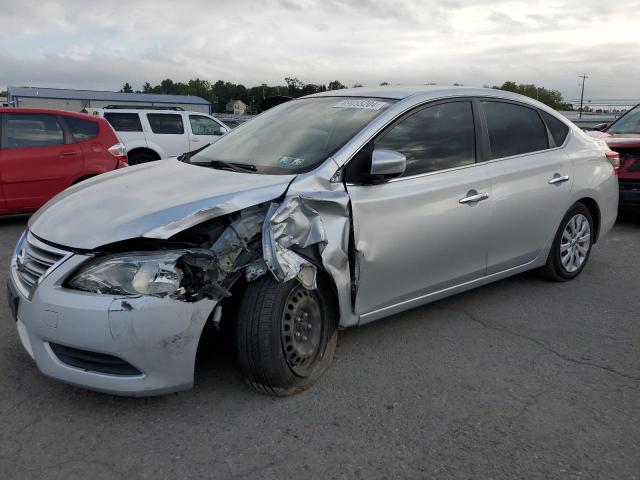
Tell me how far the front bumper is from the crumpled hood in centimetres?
20

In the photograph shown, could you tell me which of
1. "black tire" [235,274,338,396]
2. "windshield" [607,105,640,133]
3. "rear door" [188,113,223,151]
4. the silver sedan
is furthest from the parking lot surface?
"rear door" [188,113,223,151]

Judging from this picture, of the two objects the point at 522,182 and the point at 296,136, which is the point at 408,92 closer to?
the point at 296,136

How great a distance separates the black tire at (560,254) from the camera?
488cm

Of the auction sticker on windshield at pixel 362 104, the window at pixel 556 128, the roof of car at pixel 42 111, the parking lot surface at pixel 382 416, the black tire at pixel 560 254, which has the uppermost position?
the auction sticker on windshield at pixel 362 104

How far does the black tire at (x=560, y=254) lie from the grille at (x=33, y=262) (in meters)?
3.86

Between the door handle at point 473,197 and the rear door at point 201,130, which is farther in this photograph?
the rear door at point 201,130

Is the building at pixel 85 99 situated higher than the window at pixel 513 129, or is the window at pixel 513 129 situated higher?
the building at pixel 85 99

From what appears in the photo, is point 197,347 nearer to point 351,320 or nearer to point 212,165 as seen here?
point 351,320

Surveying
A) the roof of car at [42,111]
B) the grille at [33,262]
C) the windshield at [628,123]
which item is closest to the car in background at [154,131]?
the roof of car at [42,111]

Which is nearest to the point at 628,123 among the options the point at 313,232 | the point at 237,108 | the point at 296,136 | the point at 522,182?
the point at 522,182

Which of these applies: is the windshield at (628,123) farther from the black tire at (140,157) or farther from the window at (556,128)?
the black tire at (140,157)

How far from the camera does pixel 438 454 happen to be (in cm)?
264

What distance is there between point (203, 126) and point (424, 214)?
12.1 m

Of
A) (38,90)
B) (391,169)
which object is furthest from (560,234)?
(38,90)
